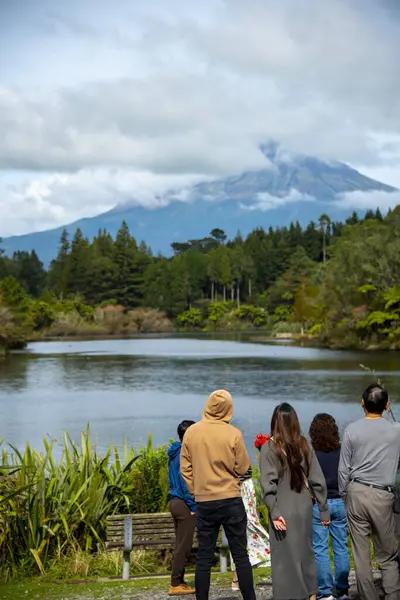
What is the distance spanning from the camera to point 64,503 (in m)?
6.98

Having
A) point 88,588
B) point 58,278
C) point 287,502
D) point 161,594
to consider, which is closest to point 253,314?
point 58,278

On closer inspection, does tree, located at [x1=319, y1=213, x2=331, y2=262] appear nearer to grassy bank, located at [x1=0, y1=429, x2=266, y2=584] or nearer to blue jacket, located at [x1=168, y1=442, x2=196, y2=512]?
grassy bank, located at [x1=0, y1=429, x2=266, y2=584]

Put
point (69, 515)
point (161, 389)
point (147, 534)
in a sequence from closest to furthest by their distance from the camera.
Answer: point (147, 534) < point (69, 515) < point (161, 389)

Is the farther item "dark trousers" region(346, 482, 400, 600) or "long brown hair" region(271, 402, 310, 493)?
"dark trousers" region(346, 482, 400, 600)

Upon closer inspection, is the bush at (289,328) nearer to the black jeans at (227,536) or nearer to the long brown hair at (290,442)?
the black jeans at (227,536)

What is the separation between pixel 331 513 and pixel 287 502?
906 millimetres

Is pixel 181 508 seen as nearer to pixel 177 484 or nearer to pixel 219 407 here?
pixel 177 484

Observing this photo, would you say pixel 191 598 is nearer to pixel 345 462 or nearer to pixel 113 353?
pixel 345 462

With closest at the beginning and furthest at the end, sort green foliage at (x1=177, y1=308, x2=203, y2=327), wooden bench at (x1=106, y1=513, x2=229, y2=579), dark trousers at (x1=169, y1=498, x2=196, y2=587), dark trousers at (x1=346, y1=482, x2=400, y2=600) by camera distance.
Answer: dark trousers at (x1=346, y1=482, x2=400, y2=600), dark trousers at (x1=169, y1=498, x2=196, y2=587), wooden bench at (x1=106, y1=513, x2=229, y2=579), green foliage at (x1=177, y1=308, x2=203, y2=327)

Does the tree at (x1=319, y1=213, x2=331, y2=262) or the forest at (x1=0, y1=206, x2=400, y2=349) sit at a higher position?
the tree at (x1=319, y1=213, x2=331, y2=262)

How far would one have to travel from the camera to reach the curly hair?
5031 millimetres

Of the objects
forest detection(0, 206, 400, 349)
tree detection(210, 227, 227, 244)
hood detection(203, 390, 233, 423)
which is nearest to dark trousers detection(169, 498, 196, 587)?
hood detection(203, 390, 233, 423)

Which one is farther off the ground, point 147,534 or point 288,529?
point 288,529

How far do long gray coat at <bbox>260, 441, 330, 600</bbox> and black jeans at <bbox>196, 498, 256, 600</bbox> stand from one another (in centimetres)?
27
